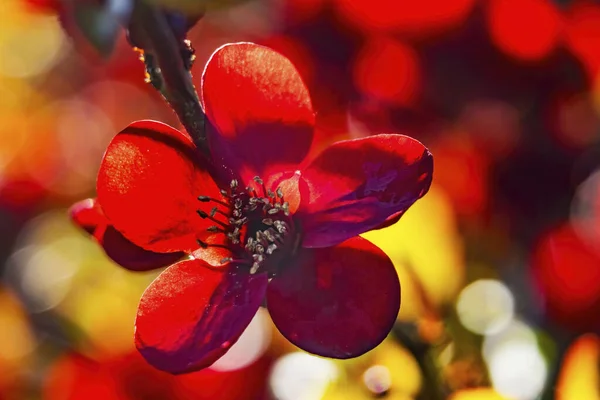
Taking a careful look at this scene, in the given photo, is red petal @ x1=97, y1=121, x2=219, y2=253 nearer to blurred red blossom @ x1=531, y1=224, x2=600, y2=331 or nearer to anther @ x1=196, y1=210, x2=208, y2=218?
anther @ x1=196, y1=210, x2=208, y2=218

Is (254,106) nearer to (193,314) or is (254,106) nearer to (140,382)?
(193,314)

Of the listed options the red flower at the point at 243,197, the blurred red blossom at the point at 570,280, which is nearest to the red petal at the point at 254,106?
the red flower at the point at 243,197

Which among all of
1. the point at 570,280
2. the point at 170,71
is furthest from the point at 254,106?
the point at 570,280

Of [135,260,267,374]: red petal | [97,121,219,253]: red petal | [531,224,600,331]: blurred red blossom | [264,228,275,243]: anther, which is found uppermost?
[97,121,219,253]: red petal

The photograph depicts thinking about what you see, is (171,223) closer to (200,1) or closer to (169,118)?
(200,1)

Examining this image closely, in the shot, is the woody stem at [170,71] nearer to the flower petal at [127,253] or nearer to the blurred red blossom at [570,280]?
the flower petal at [127,253]

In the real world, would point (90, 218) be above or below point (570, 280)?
above

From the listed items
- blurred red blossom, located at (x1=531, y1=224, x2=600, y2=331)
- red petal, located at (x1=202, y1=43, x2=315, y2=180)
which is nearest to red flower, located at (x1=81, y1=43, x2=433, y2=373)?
red petal, located at (x1=202, y1=43, x2=315, y2=180)
